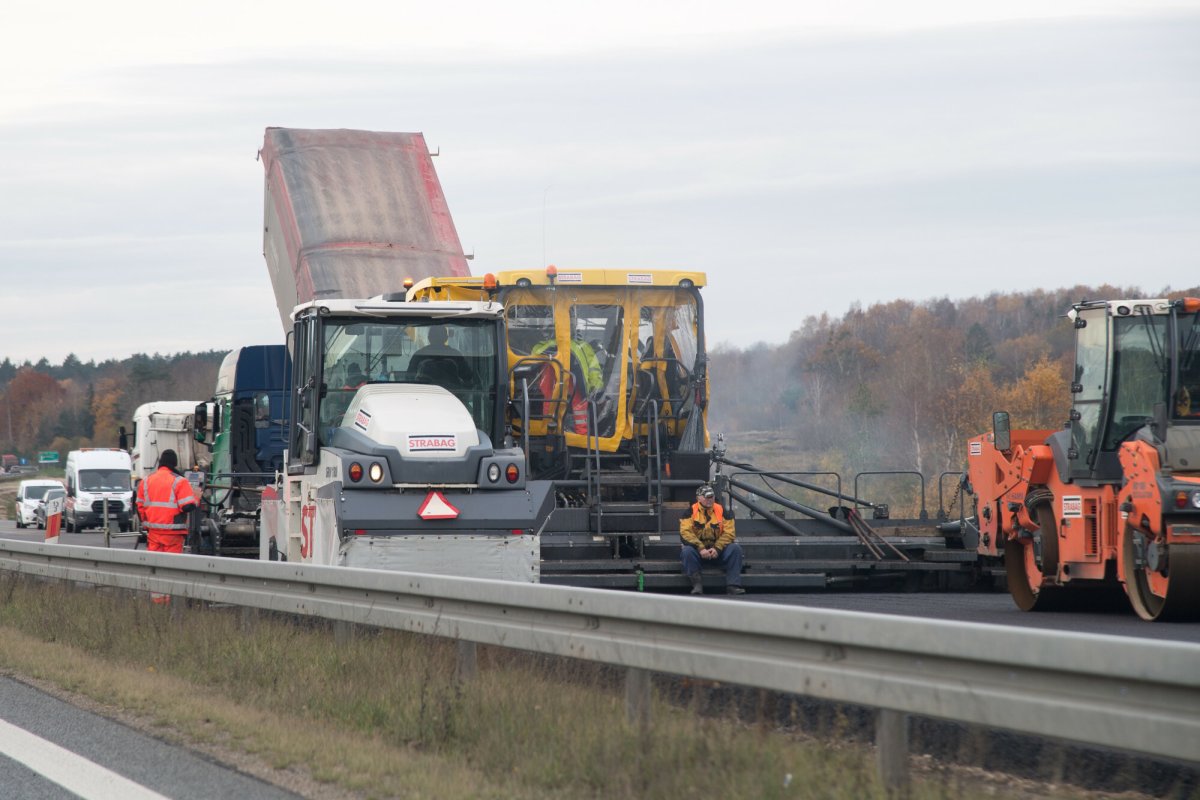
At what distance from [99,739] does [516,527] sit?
450cm

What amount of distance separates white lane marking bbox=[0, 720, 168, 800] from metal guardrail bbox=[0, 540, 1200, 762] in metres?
1.94

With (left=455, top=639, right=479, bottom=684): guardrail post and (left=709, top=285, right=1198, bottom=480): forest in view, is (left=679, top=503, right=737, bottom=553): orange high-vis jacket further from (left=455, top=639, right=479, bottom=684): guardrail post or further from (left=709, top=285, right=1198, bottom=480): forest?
(left=709, top=285, right=1198, bottom=480): forest

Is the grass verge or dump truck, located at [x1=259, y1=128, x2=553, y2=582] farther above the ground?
dump truck, located at [x1=259, y1=128, x2=553, y2=582]

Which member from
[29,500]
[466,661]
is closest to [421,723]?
[466,661]

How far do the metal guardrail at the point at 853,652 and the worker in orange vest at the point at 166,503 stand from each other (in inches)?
223

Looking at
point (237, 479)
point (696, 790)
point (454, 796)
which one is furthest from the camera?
point (237, 479)

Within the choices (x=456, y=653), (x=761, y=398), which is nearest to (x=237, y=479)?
(x=456, y=653)

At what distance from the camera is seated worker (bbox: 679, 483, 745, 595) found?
14930 millimetres

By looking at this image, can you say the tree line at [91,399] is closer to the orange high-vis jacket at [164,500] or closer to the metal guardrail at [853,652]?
the orange high-vis jacket at [164,500]

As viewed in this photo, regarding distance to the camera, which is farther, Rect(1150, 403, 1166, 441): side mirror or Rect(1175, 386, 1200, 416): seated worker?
Rect(1175, 386, 1200, 416): seated worker

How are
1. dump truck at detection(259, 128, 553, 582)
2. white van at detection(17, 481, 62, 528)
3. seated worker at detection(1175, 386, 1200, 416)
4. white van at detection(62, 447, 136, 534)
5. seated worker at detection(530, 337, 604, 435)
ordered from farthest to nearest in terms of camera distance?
white van at detection(17, 481, 62, 528) < white van at detection(62, 447, 136, 534) < seated worker at detection(530, 337, 604, 435) < seated worker at detection(1175, 386, 1200, 416) < dump truck at detection(259, 128, 553, 582)

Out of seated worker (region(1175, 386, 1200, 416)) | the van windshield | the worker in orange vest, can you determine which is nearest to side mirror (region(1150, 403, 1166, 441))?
seated worker (region(1175, 386, 1200, 416))

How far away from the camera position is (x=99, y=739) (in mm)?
7676

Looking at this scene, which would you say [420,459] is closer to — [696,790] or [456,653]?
[456,653]
